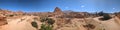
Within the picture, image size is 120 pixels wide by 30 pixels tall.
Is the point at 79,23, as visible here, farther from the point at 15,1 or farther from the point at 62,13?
the point at 15,1

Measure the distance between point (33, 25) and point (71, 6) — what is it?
3.36 metres

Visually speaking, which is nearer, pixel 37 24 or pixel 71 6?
pixel 71 6

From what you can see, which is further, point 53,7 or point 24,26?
point 53,7

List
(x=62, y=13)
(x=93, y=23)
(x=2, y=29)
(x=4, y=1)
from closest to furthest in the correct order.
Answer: (x=2, y=29), (x=4, y=1), (x=93, y=23), (x=62, y=13)

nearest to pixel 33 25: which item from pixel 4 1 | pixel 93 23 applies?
pixel 4 1

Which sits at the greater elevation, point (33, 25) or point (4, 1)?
point (4, 1)

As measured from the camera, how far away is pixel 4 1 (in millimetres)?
17562

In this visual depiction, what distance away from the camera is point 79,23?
19.8 m

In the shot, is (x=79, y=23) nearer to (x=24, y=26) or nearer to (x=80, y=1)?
(x=80, y=1)

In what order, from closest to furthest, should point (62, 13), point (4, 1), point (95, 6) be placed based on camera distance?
1. point (4, 1)
2. point (95, 6)
3. point (62, 13)

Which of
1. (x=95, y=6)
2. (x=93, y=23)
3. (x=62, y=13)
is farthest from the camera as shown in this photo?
(x=62, y=13)

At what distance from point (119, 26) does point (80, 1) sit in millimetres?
3455

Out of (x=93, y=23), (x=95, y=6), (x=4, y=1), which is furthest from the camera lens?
(x=93, y=23)

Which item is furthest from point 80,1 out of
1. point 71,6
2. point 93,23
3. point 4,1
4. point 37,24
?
point 4,1
